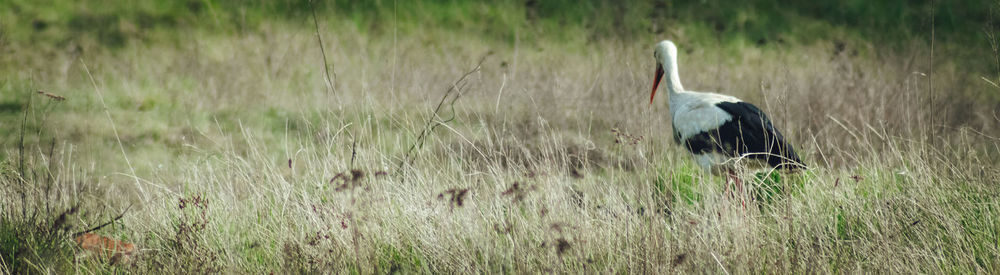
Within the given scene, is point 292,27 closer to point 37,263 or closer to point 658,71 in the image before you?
point 658,71

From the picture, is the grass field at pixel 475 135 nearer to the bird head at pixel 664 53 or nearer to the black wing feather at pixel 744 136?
the black wing feather at pixel 744 136

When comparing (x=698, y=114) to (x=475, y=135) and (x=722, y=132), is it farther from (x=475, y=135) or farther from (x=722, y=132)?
(x=475, y=135)

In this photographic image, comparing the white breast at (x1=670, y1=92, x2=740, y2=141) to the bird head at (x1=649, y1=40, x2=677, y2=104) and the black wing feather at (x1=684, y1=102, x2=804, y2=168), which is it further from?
the bird head at (x1=649, y1=40, x2=677, y2=104)

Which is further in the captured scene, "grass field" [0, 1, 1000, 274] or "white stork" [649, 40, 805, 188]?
"white stork" [649, 40, 805, 188]

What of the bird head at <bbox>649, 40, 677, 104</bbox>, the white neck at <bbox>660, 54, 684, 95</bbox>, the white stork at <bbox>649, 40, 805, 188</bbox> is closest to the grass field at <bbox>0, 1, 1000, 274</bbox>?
the white stork at <bbox>649, 40, 805, 188</bbox>

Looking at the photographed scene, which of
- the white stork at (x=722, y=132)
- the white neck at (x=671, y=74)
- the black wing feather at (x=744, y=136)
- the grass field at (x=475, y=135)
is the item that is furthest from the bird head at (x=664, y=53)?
the black wing feather at (x=744, y=136)

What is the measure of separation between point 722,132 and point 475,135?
180 centimetres

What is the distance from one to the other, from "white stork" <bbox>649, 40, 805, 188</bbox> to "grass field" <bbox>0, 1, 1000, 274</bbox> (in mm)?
186

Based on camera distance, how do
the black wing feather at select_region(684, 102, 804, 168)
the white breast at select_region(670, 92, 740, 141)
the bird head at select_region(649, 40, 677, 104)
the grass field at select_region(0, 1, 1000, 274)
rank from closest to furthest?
the grass field at select_region(0, 1, 1000, 274) → the black wing feather at select_region(684, 102, 804, 168) → the white breast at select_region(670, 92, 740, 141) → the bird head at select_region(649, 40, 677, 104)

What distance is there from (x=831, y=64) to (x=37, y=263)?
21.1 feet

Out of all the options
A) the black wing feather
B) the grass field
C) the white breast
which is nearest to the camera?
the grass field

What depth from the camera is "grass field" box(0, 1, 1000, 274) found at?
230cm

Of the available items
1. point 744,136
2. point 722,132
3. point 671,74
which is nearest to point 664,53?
point 671,74

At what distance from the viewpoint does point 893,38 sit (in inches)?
255
